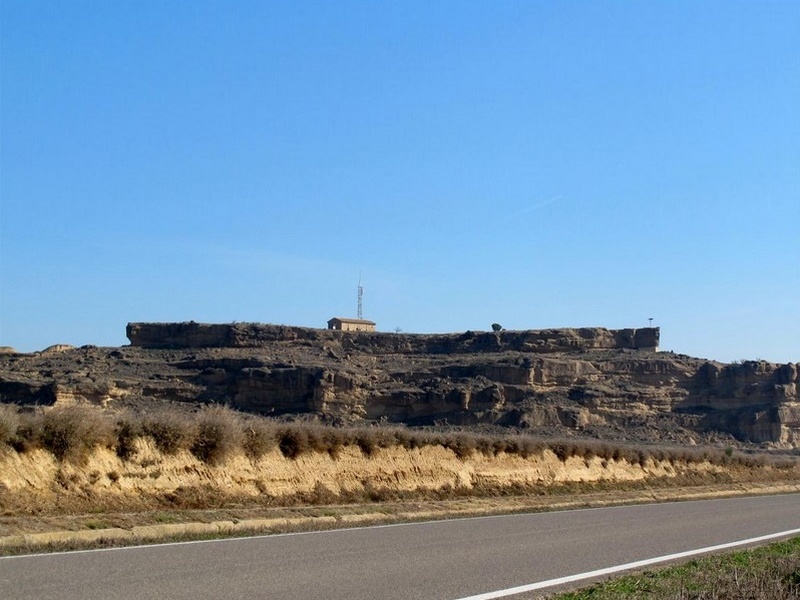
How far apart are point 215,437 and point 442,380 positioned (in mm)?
50795

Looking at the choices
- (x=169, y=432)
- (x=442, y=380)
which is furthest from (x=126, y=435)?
(x=442, y=380)

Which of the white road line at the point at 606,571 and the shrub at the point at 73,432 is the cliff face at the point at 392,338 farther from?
the white road line at the point at 606,571

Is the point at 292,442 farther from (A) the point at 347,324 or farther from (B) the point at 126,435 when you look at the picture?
(A) the point at 347,324

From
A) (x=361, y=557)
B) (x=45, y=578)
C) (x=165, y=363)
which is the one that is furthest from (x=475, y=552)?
(x=165, y=363)

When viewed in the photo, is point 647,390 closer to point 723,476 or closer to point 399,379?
point 399,379

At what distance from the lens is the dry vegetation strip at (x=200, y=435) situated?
59.0 feet

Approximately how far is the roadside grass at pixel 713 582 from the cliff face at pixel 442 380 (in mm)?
45948

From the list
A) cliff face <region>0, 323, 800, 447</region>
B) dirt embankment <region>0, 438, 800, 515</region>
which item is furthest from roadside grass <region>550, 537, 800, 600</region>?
cliff face <region>0, 323, 800, 447</region>

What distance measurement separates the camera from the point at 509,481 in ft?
98.3

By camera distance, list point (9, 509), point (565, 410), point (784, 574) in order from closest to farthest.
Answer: point (784, 574) < point (9, 509) < point (565, 410)

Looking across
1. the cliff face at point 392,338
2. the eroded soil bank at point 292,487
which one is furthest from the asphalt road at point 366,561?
the cliff face at point 392,338

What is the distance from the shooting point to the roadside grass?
1038cm

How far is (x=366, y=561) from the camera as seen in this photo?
42.0 ft

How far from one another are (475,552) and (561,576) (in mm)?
2230
